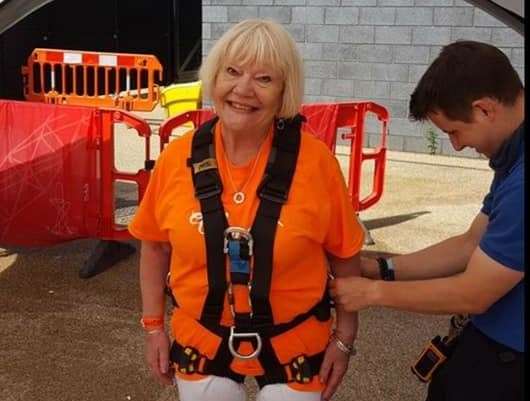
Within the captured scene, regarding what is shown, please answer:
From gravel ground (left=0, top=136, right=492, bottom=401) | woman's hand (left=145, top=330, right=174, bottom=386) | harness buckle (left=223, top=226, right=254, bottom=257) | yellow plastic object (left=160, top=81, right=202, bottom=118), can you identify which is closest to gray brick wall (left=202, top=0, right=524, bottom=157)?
yellow plastic object (left=160, top=81, right=202, bottom=118)

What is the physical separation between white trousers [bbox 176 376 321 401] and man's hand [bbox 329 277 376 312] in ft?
0.97

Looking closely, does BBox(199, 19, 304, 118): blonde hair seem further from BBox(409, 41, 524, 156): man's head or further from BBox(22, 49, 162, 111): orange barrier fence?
BBox(22, 49, 162, 111): orange barrier fence

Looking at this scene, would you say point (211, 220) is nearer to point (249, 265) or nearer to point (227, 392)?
point (249, 265)

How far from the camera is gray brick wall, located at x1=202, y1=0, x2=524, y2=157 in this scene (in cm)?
936

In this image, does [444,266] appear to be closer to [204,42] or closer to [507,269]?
[507,269]

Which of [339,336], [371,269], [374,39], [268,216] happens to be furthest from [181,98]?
[268,216]

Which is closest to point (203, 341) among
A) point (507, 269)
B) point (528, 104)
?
point (507, 269)

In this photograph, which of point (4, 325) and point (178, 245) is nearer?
point (178, 245)

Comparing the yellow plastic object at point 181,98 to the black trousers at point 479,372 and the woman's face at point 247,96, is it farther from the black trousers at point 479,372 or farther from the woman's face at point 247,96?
the black trousers at point 479,372

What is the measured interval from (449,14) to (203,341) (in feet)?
27.2

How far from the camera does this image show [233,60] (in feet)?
6.31

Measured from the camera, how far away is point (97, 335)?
417cm

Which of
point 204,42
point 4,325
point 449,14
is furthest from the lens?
point 204,42

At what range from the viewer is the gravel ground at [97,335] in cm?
356
